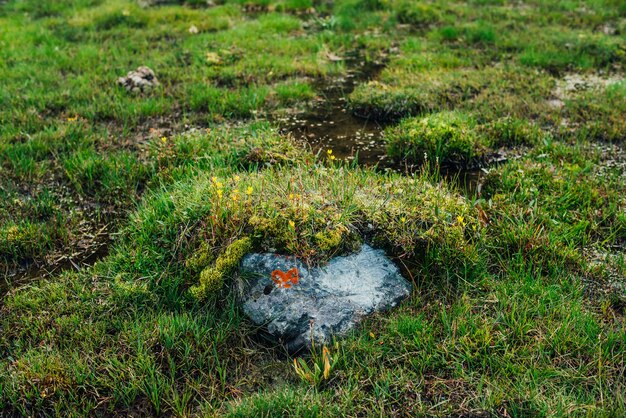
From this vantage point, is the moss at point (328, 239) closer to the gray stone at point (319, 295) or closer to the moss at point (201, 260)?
the gray stone at point (319, 295)

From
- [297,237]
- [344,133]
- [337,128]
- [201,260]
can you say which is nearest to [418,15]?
[337,128]

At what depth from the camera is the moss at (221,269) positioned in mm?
4277

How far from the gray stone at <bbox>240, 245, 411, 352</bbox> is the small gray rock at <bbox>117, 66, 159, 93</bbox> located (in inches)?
208

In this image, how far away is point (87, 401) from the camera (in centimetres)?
362

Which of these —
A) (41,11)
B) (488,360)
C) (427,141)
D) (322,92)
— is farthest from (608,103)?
(41,11)

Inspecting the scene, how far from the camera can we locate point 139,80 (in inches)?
339

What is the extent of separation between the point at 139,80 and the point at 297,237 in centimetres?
550

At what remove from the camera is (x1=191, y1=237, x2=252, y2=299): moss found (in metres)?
4.28

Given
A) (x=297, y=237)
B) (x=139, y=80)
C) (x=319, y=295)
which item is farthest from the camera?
(x=139, y=80)

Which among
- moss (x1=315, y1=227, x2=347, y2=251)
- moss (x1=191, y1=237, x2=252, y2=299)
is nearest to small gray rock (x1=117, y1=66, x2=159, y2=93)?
moss (x1=191, y1=237, x2=252, y2=299)

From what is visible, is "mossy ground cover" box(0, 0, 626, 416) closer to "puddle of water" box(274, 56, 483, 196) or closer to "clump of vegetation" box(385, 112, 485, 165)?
"clump of vegetation" box(385, 112, 485, 165)

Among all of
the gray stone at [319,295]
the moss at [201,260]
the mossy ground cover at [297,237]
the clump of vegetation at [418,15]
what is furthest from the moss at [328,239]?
the clump of vegetation at [418,15]

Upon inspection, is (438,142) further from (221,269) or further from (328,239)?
(221,269)

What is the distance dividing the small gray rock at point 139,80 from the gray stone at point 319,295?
528 centimetres
